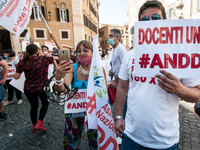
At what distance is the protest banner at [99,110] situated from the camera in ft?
5.33

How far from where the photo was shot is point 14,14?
279 cm

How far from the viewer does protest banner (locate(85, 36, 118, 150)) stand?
5.33ft

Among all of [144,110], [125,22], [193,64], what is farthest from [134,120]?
[125,22]

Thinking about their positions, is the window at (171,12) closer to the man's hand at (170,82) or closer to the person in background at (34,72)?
the person in background at (34,72)

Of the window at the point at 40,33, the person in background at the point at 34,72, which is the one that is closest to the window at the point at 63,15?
the window at the point at 40,33

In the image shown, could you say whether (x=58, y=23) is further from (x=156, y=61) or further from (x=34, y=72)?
(x=156, y=61)

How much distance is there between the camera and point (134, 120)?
123 centimetres

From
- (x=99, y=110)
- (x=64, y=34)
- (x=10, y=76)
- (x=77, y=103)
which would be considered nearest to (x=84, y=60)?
(x=77, y=103)

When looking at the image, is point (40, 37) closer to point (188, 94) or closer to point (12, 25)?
point (12, 25)

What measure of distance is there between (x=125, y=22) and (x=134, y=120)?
58125mm

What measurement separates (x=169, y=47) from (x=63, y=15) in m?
21.0

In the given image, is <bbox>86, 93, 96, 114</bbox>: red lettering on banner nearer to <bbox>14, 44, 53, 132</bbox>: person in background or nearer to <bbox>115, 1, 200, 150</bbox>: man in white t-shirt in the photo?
<bbox>115, 1, 200, 150</bbox>: man in white t-shirt

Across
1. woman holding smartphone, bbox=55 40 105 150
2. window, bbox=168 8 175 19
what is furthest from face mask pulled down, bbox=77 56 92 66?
window, bbox=168 8 175 19

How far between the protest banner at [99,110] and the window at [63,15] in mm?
19797
